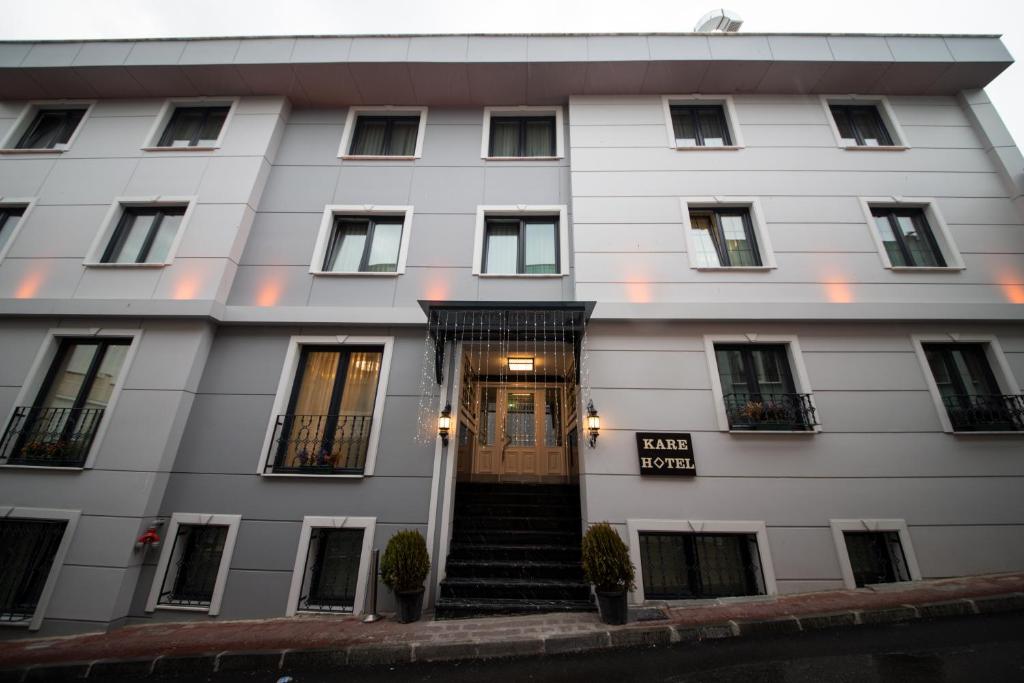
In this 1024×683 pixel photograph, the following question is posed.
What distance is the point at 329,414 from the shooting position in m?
6.40

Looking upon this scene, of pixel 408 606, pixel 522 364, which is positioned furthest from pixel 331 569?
pixel 522 364

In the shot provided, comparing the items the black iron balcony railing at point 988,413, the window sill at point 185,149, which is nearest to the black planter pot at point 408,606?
the black iron balcony railing at point 988,413

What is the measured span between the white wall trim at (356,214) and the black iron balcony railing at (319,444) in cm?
261

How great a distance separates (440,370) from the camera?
6434mm

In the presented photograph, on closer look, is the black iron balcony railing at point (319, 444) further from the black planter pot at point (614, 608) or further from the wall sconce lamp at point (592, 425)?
the black planter pot at point (614, 608)

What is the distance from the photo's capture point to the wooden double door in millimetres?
8523

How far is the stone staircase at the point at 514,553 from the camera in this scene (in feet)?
17.5

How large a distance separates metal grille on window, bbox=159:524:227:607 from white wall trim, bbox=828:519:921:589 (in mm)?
8849

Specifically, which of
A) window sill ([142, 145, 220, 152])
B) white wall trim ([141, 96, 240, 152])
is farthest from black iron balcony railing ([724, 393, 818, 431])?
white wall trim ([141, 96, 240, 152])

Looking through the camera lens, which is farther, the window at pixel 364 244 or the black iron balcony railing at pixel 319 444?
the window at pixel 364 244

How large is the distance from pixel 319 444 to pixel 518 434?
4.28 m

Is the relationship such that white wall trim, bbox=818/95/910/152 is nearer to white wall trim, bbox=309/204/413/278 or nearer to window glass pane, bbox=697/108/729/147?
window glass pane, bbox=697/108/729/147

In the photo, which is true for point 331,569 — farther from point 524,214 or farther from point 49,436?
point 524,214

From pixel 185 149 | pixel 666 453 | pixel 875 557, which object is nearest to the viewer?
pixel 875 557
